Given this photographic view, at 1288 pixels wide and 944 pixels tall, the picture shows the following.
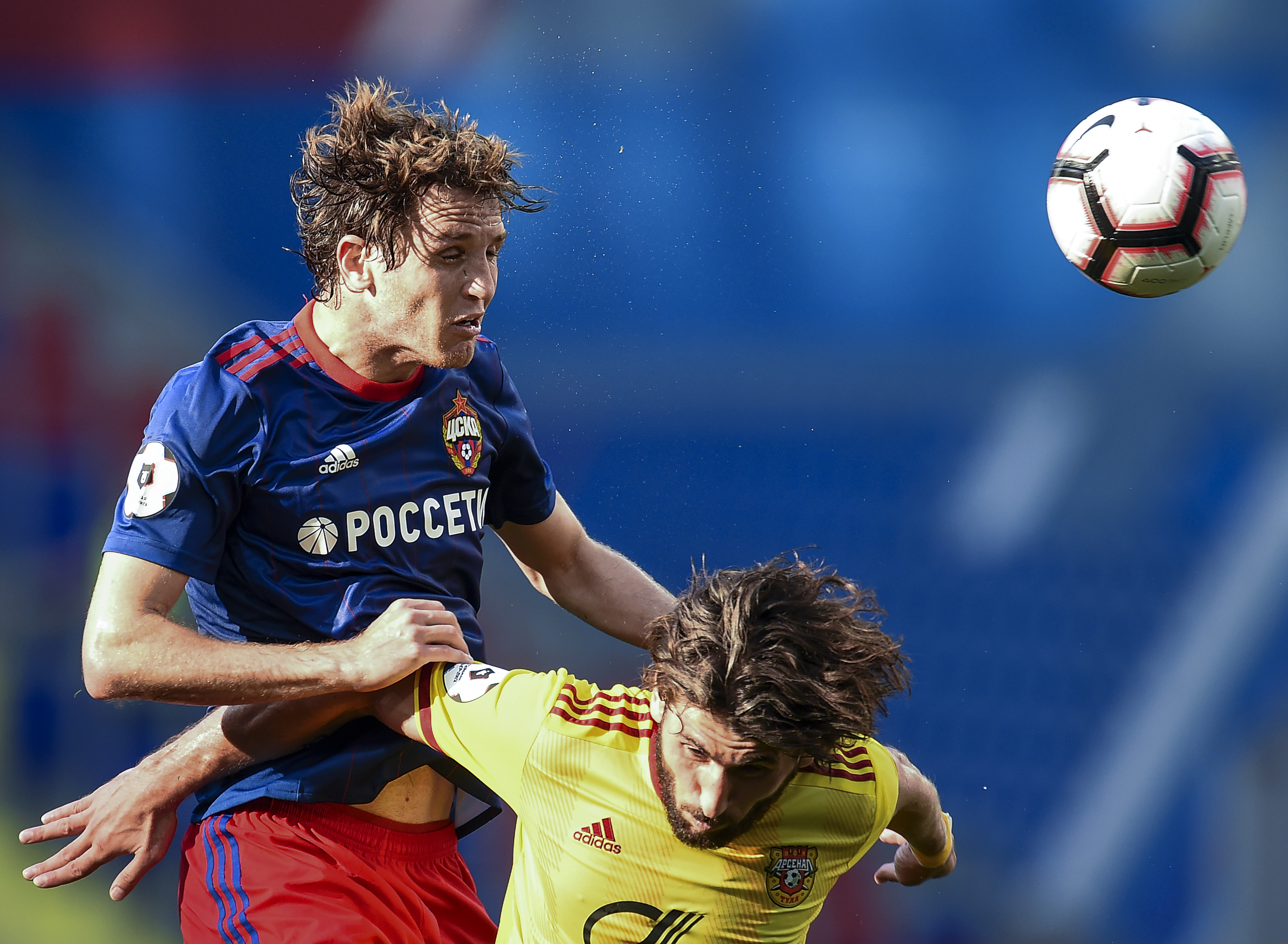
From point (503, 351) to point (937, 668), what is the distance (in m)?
1.60

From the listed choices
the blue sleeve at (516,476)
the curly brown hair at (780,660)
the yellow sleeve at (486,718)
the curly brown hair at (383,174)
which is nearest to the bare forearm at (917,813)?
the curly brown hair at (780,660)

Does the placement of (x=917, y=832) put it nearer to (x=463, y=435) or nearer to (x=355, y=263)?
(x=463, y=435)

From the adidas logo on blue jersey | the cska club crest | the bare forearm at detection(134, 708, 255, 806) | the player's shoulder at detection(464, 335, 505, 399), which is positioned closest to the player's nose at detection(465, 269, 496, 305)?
the player's shoulder at detection(464, 335, 505, 399)

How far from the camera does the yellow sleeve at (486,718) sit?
200 centimetres

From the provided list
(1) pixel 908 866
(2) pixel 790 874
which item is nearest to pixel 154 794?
(2) pixel 790 874

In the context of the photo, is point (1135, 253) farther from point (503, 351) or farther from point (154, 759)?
point (154, 759)

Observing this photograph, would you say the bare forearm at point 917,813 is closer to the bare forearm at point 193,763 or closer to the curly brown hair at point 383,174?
the bare forearm at point 193,763

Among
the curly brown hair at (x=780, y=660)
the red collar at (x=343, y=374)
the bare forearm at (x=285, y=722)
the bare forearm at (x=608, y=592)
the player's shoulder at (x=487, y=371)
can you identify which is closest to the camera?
the curly brown hair at (x=780, y=660)

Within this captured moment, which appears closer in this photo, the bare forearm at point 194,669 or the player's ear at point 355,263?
the bare forearm at point 194,669

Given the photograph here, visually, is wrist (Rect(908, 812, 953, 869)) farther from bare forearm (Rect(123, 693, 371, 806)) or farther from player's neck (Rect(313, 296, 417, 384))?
player's neck (Rect(313, 296, 417, 384))

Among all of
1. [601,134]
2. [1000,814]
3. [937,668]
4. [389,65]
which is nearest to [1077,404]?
[937,668]

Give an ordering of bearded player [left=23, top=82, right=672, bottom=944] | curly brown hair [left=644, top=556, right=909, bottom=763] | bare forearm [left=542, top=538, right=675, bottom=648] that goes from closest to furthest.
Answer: curly brown hair [left=644, top=556, right=909, bottom=763] < bearded player [left=23, top=82, right=672, bottom=944] < bare forearm [left=542, top=538, right=675, bottom=648]

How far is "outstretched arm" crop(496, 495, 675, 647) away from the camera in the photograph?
8.73ft

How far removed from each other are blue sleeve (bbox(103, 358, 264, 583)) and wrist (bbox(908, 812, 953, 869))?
1402 millimetres
